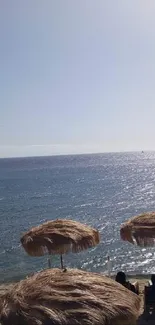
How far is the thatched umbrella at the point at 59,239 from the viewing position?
10492 mm

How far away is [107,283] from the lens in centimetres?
638

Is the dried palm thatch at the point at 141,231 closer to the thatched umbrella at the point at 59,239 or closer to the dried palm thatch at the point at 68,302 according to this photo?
the thatched umbrella at the point at 59,239

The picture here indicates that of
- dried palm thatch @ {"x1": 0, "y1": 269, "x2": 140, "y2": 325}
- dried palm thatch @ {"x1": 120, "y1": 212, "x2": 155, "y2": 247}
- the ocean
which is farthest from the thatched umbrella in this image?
the ocean

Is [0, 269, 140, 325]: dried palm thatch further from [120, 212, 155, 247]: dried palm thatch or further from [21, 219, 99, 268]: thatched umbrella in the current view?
[120, 212, 155, 247]: dried palm thatch

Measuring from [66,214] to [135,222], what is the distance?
33920 millimetres

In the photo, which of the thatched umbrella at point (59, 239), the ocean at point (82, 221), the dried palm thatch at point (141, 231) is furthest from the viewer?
the ocean at point (82, 221)

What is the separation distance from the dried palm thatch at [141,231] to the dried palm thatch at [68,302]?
174 inches

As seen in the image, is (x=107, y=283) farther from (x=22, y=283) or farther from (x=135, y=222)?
(x=135, y=222)

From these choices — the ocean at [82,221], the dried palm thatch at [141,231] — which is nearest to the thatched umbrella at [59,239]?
the dried palm thatch at [141,231]

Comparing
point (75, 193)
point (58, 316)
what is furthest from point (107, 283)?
point (75, 193)

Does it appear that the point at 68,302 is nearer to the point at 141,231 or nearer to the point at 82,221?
the point at 141,231

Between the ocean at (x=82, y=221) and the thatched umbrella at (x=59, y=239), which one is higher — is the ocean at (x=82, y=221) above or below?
below

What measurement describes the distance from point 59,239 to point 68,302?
4832mm

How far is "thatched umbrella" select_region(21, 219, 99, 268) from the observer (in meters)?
10.5
